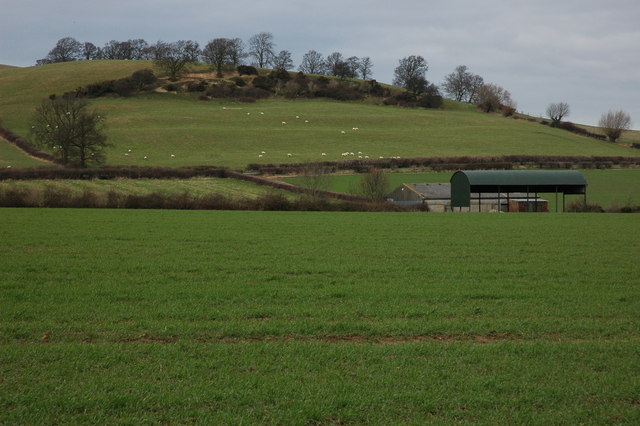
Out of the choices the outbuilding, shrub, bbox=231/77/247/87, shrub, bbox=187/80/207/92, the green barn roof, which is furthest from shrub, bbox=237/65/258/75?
the green barn roof

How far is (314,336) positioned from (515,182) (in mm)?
47279

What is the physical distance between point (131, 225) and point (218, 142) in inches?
2224

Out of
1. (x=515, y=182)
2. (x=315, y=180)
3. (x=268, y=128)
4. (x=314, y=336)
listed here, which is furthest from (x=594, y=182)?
(x=314, y=336)

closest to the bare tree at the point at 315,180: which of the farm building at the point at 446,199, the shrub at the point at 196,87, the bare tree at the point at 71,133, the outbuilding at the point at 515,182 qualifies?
the farm building at the point at 446,199

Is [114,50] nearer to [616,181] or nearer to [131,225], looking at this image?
[616,181]

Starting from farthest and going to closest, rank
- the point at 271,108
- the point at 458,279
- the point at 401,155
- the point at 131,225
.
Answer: the point at 271,108, the point at 401,155, the point at 131,225, the point at 458,279

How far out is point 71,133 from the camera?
62500 millimetres

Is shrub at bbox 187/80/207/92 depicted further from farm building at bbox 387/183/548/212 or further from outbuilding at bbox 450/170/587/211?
outbuilding at bbox 450/170/587/211

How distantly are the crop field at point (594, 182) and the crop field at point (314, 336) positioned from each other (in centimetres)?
4131

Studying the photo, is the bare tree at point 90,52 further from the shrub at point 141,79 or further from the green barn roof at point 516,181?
the green barn roof at point 516,181

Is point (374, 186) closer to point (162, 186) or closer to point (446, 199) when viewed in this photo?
point (446, 199)

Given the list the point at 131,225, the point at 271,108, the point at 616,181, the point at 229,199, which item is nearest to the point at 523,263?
the point at 131,225

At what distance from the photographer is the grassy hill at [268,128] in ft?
254

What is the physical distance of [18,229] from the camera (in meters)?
23.1
